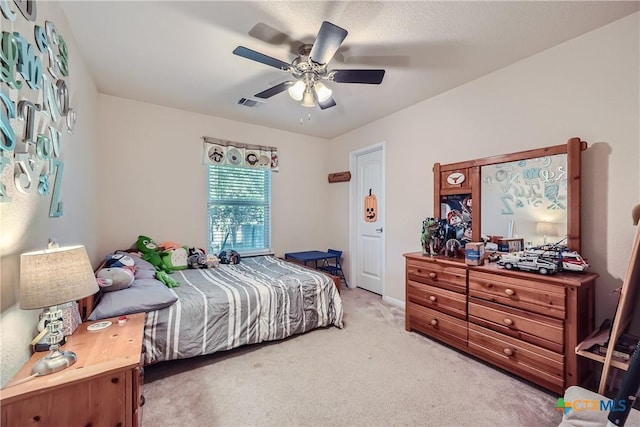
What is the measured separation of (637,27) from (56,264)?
3.50 meters

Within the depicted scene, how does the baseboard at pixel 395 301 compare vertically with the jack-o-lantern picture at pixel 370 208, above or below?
below

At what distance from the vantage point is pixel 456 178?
2756 mm

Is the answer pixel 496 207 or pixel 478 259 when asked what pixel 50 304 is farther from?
pixel 496 207

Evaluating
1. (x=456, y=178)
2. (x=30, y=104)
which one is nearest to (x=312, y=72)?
(x=30, y=104)

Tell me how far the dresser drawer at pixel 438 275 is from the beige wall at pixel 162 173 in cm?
226

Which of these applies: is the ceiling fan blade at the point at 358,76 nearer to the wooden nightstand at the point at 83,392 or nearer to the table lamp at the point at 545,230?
the table lamp at the point at 545,230

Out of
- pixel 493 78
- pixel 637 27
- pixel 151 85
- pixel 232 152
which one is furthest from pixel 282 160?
pixel 637 27

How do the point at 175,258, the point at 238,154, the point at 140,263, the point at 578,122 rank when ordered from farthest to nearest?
the point at 238,154, the point at 175,258, the point at 140,263, the point at 578,122

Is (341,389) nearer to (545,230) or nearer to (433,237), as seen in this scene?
(433,237)

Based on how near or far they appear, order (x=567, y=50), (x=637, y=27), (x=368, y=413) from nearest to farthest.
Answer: (x=368, y=413), (x=637, y=27), (x=567, y=50)

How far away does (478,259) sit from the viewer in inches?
87.0

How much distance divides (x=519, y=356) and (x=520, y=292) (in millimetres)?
459

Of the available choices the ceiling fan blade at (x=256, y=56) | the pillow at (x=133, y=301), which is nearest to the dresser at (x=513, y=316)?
the ceiling fan blade at (x=256, y=56)

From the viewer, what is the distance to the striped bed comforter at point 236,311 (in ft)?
6.63
